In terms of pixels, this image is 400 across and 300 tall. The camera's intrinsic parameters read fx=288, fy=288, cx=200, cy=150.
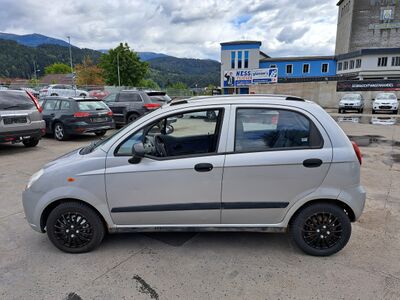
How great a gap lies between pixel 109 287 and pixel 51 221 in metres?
1.01

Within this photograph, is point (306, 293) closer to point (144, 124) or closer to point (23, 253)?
point (144, 124)

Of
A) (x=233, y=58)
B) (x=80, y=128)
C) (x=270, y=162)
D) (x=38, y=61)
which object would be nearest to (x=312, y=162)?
(x=270, y=162)

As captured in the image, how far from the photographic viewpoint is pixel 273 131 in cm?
299

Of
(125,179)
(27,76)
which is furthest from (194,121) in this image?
(27,76)

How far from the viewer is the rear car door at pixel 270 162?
2.85 m

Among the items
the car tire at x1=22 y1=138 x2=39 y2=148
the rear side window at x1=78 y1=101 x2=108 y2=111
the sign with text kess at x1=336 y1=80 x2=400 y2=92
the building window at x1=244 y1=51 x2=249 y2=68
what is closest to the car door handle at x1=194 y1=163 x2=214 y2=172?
the car tire at x1=22 y1=138 x2=39 y2=148

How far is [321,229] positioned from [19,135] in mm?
7721

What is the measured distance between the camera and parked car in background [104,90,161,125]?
1225cm

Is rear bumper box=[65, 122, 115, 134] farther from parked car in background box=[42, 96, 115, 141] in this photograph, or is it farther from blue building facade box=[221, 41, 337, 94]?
blue building facade box=[221, 41, 337, 94]

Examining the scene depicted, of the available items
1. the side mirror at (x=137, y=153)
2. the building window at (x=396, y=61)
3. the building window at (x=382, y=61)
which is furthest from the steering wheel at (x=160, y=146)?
the building window at (x=396, y=61)

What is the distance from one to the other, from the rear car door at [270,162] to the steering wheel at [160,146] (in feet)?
2.34

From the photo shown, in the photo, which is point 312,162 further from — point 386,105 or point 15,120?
point 386,105

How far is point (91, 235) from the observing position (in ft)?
10.2

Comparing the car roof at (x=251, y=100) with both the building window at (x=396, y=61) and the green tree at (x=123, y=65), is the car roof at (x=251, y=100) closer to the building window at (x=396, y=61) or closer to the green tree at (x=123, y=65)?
the green tree at (x=123, y=65)
